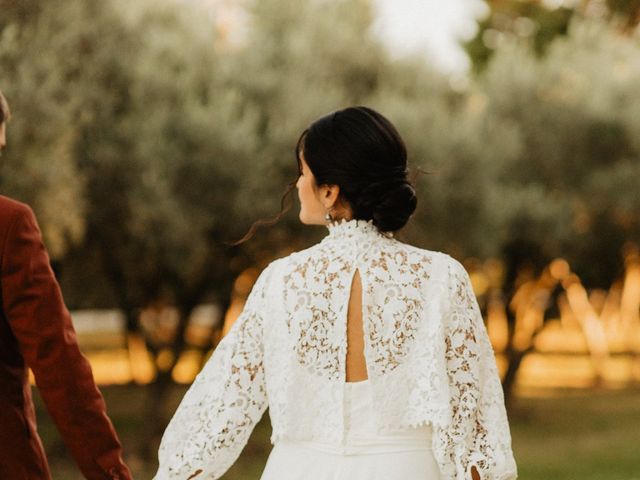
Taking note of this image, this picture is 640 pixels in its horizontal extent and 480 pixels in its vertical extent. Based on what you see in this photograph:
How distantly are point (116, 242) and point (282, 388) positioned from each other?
1077 centimetres

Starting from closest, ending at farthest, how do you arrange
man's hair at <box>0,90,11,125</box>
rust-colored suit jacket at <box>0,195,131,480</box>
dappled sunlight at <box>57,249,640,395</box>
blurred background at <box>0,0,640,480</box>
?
rust-colored suit jacket at <box>0,195,131,480</box> → man's hair at <box>0,90,11,125</box> → blurred background at <box>0,0,640,480</box> → dappled sunlight at <box>57,249,640,395</box>

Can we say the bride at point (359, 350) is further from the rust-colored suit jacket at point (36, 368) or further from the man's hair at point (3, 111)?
the man's hair at point (3, 111)

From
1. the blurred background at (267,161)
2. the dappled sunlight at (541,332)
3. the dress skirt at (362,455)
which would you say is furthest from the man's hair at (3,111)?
the dappled sunlight at (541,332)

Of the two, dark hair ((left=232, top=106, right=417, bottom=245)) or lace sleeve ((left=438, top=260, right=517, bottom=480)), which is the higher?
dark hair ((left=232, top=106, right=417, bottom=245))

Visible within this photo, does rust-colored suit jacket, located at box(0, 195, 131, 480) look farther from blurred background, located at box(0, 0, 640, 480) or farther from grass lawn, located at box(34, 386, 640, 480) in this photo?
grass lawn, located at box(34, 386, 640, 480)

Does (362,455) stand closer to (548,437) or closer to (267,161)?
(267,161)

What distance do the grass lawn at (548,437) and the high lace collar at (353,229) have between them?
1120 cm

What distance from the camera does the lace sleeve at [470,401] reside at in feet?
12.0

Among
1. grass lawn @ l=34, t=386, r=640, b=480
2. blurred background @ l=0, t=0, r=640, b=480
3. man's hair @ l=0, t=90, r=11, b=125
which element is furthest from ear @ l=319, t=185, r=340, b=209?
grass lawn @ l=34, t=386, r=640, b=480

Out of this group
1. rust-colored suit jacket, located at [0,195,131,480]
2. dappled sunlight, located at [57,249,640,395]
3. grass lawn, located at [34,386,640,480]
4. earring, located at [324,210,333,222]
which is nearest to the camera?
rust-colored suit jacket, located at [0,195,131,480]

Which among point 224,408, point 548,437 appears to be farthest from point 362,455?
point 548,437

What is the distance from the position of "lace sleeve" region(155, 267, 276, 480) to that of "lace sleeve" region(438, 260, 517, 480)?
63cm

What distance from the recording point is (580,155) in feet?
63.0

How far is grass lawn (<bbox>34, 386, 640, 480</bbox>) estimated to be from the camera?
50.4 ft
